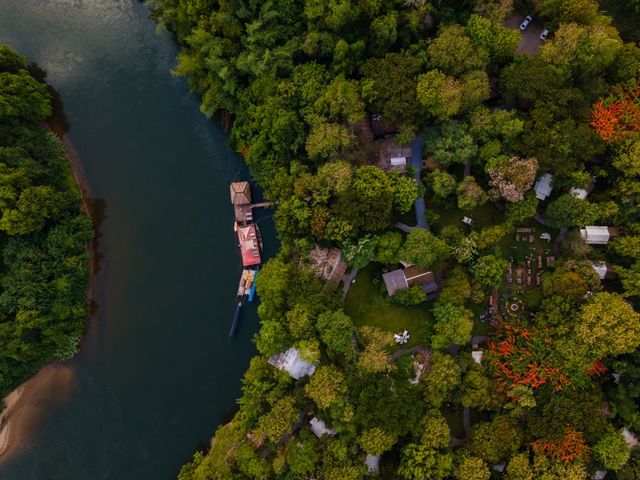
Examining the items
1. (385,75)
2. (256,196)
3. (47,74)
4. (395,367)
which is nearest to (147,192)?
(256,196)

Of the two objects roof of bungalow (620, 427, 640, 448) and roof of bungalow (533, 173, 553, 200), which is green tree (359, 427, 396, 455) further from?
roof of bungalow (533, 173, 553, 200)

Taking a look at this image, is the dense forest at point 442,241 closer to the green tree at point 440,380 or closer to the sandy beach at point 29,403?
the green tree at point 440,380

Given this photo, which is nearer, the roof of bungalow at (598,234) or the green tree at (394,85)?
the green tree at (394,85)

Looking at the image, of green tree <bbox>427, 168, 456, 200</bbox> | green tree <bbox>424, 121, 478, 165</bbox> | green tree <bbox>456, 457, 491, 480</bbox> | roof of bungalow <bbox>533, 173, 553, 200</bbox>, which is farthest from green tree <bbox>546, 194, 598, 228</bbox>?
green tree <bbox>456, 457, 491, 480</bbox>

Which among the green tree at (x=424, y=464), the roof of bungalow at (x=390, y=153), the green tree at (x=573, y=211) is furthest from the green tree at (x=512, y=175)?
the green tree at (x=424, y=464)

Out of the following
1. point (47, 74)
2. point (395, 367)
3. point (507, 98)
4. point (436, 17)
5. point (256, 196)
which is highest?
point (47, 74)

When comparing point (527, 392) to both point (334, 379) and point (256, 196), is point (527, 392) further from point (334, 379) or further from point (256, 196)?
point (256, 196)

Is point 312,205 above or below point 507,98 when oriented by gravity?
below
